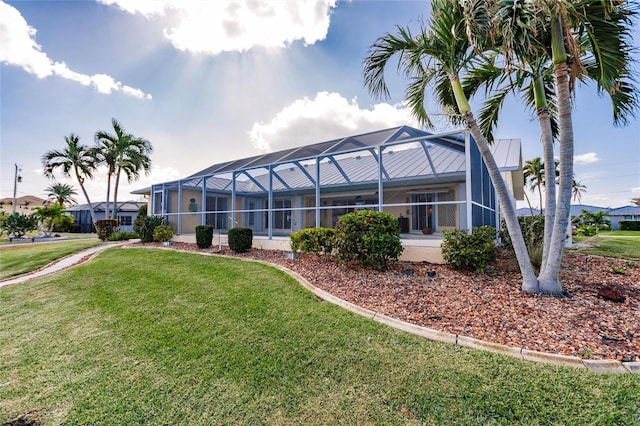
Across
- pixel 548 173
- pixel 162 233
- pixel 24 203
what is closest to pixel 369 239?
pixel 548 173

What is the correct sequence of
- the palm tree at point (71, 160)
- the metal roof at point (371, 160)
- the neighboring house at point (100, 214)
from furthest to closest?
the neighboring house at point (100, 214), the palm tree at point (71, 160), the metal roof at point (371, 160)

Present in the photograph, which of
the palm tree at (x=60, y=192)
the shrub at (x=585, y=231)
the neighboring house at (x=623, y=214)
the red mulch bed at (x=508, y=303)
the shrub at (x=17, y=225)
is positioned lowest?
the red mulch bed at (x=508, y=303)

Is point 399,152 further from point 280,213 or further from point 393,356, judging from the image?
point 393,356

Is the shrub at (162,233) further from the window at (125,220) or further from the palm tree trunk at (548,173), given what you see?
the window at (125,220)

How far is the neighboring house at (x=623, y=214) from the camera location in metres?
39.6

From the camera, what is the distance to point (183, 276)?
262 inches

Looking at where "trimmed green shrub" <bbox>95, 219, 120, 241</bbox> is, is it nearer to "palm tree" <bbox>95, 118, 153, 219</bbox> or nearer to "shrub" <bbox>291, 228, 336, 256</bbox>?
"palm tree" <bbox>95, 118, 153, 219</bbox>

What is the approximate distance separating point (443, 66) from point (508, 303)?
4311mm

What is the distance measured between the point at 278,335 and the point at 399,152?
13.3 metres

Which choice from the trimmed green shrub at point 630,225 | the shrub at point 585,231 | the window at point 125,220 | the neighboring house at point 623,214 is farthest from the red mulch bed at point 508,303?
the neighboring house at point 623,214

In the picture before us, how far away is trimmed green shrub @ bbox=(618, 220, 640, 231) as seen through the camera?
99.7ft

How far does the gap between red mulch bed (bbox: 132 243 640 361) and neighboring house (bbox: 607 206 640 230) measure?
48.0m

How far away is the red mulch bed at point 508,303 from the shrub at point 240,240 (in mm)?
3374

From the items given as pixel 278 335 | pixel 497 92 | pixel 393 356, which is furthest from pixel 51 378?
pixel 497 92
